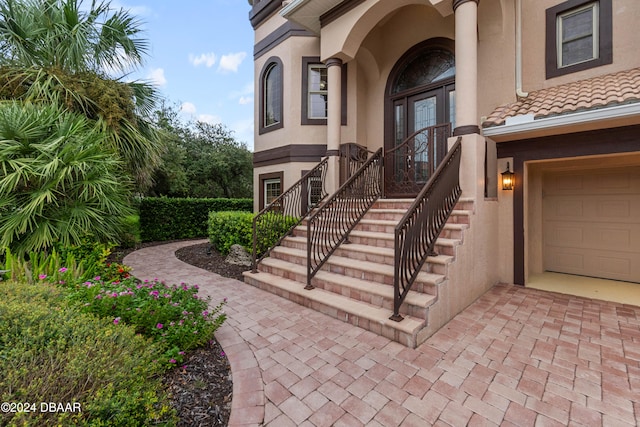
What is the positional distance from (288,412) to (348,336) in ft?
3.95

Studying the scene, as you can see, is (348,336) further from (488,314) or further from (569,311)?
(569,311)

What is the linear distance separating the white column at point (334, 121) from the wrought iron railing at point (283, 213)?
0.20m

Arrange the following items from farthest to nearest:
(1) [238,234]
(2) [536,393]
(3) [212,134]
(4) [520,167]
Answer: (3) [212,134] → (1) [238,234] → (4) [520,167] → (2) [536,393]

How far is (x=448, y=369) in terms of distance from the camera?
2.46 m

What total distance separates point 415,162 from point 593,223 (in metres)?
3.66

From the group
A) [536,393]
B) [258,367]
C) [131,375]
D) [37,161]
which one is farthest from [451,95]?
[37,161]

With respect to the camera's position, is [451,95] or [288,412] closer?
[288,412]

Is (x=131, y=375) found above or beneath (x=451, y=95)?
beneath

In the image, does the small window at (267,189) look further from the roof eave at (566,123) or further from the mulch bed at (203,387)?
the mulch bed at (203,387)

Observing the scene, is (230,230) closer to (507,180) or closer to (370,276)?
(370,276)

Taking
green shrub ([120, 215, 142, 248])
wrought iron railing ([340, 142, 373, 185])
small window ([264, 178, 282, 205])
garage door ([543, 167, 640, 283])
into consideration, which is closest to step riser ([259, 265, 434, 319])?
wrought iron railing ([340, 142, 373, 185])

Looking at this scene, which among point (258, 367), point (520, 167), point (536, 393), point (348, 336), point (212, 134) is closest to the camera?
point (536, 393)

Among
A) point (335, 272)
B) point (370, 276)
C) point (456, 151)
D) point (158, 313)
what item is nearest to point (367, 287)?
point (370, 276)

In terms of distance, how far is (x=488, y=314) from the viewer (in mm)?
3604
